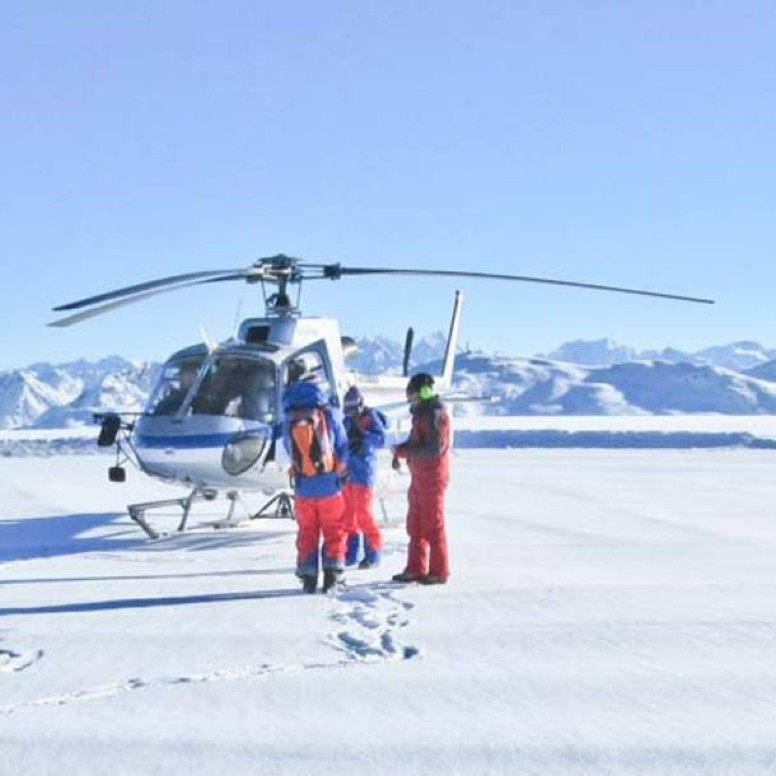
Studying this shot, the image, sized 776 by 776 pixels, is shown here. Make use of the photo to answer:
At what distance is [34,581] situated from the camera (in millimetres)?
6395

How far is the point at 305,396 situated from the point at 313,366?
2.94 metres

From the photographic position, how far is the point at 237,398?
8.52 meters

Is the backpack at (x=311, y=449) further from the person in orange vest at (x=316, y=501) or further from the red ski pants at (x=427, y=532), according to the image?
the red ski pants at (x=427, y=532)

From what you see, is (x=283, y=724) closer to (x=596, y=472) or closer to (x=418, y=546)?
(x=418, y=546)

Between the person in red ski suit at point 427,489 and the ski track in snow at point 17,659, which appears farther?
the person in red ski suit at point 427,489

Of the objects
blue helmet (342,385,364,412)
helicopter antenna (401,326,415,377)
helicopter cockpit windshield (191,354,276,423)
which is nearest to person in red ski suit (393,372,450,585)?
blue helmet (342,385,364,412)

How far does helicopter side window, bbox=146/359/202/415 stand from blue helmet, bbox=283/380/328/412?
270 centimetres

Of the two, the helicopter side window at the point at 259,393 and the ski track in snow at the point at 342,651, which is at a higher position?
the helicopter side window at the point at 259,393

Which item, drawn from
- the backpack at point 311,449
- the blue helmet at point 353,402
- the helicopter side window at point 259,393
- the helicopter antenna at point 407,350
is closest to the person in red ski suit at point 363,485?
the blue helmet at point 353,402

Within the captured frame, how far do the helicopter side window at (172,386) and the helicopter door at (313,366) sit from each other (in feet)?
2.60

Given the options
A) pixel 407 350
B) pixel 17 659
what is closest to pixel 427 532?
pixel 17 659

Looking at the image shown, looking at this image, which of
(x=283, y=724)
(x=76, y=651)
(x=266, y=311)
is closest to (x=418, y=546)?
(x=76, y=651)

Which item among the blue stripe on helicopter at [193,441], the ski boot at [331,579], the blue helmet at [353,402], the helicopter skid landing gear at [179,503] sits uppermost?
the blue helmet at [353,402]

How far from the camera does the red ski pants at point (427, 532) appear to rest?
603cm
